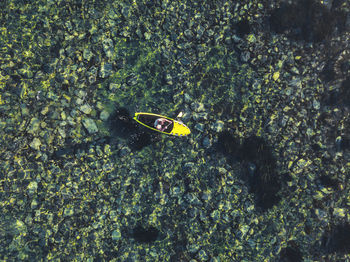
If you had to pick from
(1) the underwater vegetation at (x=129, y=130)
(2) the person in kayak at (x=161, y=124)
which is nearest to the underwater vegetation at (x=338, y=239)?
(2) the person in kayak at (x=161, y=124)

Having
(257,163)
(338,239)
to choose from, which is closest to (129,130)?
(257,163)

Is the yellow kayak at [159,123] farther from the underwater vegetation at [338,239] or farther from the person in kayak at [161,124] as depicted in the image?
the underwater vegetation at [338,239]

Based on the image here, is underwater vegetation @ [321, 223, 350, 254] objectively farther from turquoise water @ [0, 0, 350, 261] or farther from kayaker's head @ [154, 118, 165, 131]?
kayaker's head @ [154, 118, 165, 131]

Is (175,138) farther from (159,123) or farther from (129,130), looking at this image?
(129,130)

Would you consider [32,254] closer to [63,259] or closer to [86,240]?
[63,259]

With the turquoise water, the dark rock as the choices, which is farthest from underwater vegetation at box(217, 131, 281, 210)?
the dark rock

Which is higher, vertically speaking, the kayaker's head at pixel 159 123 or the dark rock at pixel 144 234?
the kayaker's head at pixel 159 123
